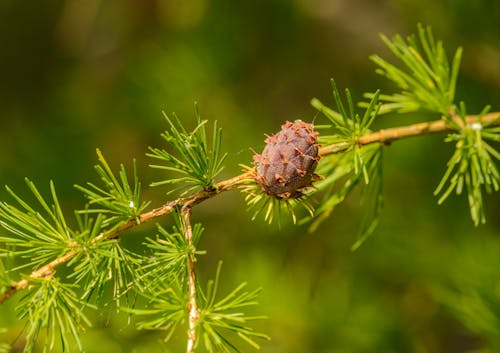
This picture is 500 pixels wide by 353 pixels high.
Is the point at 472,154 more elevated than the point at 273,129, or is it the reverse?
the point at 273,129

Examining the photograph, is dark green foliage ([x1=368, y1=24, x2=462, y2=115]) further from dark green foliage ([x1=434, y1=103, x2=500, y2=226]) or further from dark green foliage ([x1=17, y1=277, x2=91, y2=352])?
dark green foliage ([x1=17, y1=277, x2=91, y2=352])

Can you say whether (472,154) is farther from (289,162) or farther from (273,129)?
(273,129)

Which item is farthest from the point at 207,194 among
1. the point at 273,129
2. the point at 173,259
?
the point at 273,129

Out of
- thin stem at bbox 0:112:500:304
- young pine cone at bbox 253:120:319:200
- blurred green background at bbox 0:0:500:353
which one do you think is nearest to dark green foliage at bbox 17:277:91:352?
thin stem at bbox 0:112:500:304

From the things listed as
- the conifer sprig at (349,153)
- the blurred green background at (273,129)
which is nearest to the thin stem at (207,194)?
the conifer sprig at (349,153)

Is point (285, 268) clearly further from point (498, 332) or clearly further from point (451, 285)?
point (498, 332)

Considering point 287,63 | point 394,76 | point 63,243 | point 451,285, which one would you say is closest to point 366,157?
point 394,76

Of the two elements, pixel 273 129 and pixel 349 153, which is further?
pixel 273 129
